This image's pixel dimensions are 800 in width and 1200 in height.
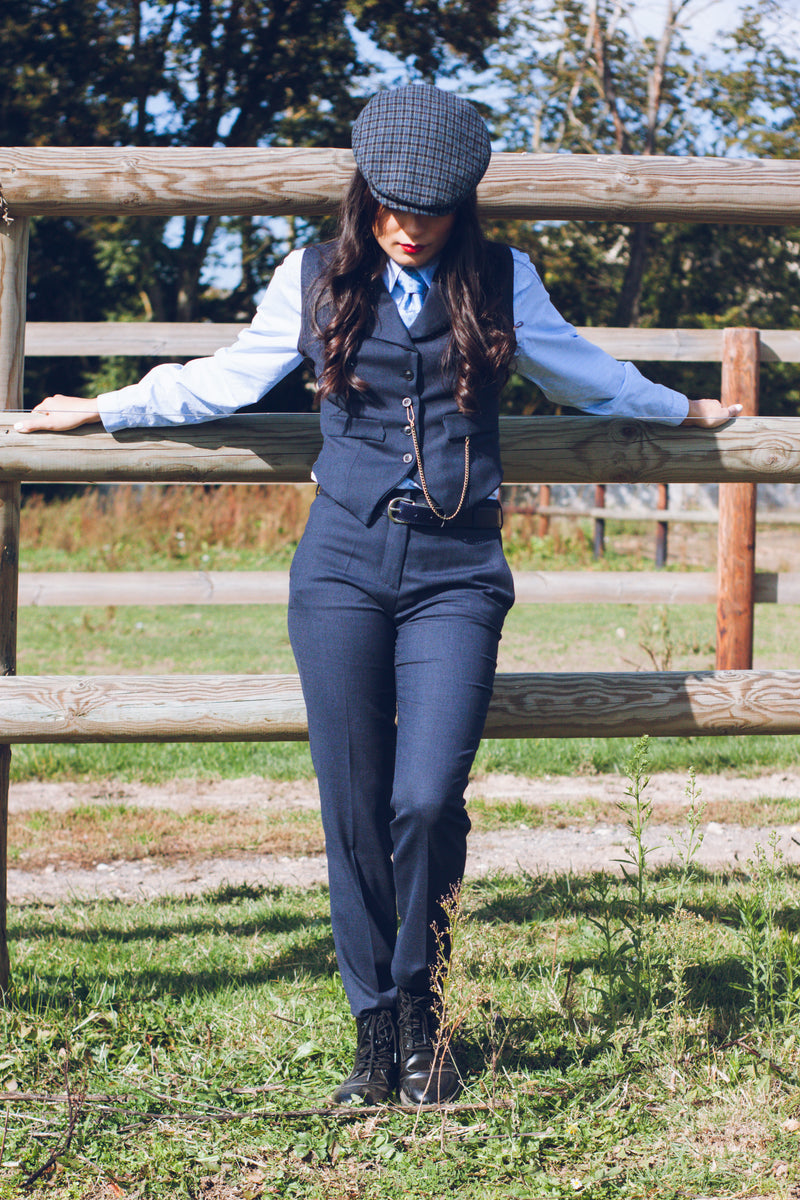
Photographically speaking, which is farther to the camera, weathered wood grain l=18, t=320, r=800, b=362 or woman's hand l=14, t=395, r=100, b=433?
weathered wood grain l=18, t=320, r=800, b=362

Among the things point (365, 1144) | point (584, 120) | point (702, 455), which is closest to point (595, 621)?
point (702, 455)

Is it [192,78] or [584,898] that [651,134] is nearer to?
[192,78]

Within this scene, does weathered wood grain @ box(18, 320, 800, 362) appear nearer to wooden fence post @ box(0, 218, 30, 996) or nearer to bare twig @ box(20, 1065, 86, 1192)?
wooden fence post @ box(0, 218, 30, 996)

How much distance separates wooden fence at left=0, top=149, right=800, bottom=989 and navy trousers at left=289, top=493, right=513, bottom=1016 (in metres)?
0.33

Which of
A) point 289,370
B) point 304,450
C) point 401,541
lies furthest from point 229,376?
point 401,541

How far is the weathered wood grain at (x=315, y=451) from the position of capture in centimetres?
270

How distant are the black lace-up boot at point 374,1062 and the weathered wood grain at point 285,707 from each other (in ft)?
2.25

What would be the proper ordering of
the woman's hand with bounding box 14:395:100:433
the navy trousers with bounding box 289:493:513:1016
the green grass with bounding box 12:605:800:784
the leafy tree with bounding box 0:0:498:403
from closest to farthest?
the navy trousers with bounding box 289:493:513:1016 → the woman's hand with bounding box 14:395:100:433 → the green grass with bounding box 12:605:800:784 → the leafy tree with bounding box 0:0:498:403

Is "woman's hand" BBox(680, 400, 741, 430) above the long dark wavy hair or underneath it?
underneath

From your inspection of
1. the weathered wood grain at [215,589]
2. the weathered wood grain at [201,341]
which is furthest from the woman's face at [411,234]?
the weathered wood grain at [215,589]

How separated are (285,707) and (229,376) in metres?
0.79

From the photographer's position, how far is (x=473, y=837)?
4.39m

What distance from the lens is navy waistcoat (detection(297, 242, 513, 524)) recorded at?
234cm

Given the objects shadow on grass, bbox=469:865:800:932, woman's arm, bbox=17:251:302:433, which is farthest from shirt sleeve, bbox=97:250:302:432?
shadow on grass, bbox=469:865:800:932
